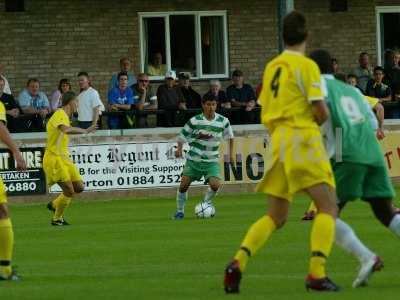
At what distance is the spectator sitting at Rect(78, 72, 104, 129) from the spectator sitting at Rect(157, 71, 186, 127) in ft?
4.81

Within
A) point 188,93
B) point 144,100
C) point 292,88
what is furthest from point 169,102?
point 292,88

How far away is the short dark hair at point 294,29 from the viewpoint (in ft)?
37.2

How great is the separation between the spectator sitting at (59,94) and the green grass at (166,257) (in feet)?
13.6

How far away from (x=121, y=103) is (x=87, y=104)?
1238 mm

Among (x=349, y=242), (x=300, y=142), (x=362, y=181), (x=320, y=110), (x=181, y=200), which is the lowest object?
(x=181, y=200)

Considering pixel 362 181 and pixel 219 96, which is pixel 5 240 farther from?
pixel 219 96

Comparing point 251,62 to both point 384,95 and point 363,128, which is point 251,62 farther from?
point 363,128

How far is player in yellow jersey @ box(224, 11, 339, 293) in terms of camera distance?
11258 millimetres

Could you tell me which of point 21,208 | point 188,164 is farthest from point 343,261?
point 21,208

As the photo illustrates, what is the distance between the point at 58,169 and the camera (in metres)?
22.9

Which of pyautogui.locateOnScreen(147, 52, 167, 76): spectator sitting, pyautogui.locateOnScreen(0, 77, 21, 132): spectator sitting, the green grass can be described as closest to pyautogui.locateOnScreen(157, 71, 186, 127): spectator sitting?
pyautogui.locateOnScreen(147, 52, 167, 76): spectator sitting

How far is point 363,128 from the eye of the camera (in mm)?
12195

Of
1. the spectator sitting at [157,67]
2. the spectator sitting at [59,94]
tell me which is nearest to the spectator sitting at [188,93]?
the spectator sitting at [157,67]

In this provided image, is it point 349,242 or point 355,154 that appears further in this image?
point 355,154
